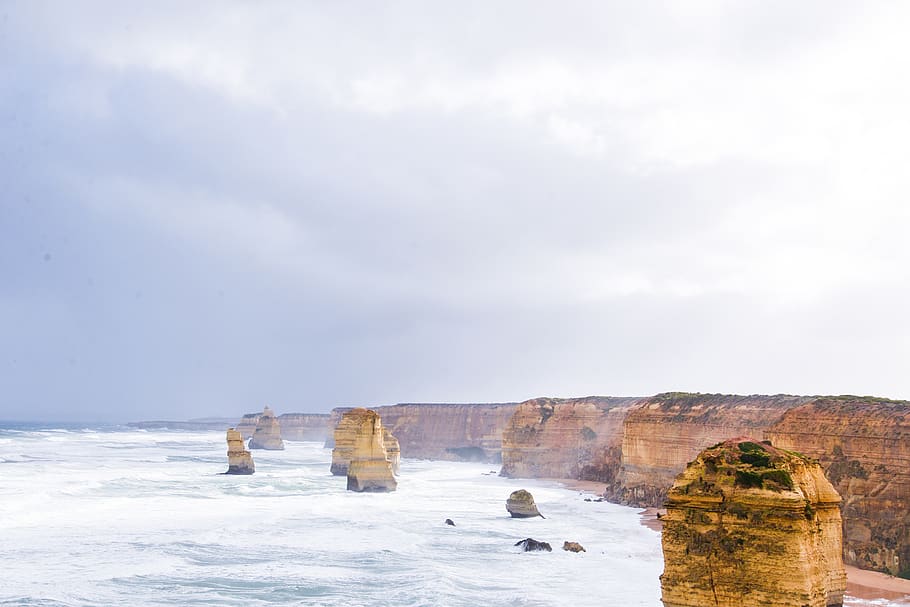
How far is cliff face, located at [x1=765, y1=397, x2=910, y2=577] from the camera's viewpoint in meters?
26.3

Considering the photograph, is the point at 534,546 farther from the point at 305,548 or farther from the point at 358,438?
the point at 358,438

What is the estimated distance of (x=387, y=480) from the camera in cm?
5141

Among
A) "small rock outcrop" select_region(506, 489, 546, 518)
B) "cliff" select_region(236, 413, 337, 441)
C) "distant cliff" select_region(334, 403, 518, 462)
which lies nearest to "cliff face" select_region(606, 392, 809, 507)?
"small rock outcrop" select_region(506, 489, 546, 518)

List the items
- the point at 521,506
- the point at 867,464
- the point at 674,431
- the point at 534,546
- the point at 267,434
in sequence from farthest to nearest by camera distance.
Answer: the point at 267,434
the point at 674,431
the point at 521,506
the point at 534,546
the point at 867,464

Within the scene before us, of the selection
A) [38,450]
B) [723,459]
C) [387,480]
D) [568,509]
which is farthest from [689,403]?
[38,450]

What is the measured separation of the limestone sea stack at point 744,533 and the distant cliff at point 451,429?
301ft

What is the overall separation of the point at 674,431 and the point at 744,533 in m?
36.0

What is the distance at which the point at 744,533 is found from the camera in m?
12.8

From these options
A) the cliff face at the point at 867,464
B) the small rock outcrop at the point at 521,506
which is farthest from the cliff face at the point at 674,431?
the cliff face at the point at 867,464

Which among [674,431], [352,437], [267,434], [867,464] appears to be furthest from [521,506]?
[267,434]

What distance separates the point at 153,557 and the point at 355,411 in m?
28.5

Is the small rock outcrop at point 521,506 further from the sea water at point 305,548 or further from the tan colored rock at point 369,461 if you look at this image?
the tan colored rock at point 369,461

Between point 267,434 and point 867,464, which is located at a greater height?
point 867,464

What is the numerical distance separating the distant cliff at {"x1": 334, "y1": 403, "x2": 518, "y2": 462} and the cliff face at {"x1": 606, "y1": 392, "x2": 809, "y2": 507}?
54218 millimetres
